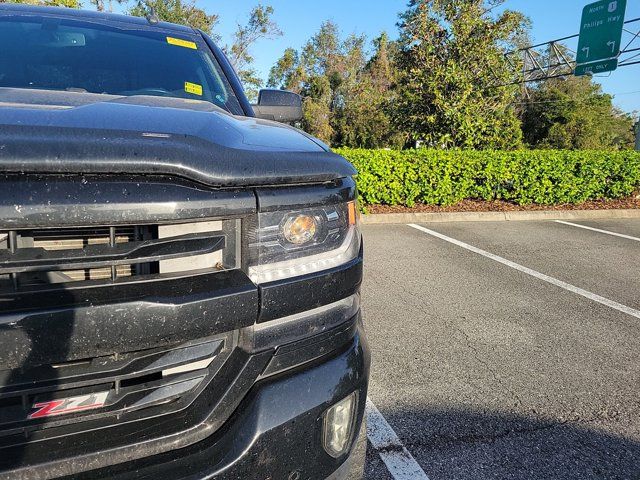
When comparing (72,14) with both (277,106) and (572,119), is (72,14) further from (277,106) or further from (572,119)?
(572,119)

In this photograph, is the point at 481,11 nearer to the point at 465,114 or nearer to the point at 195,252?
the point at 465,114

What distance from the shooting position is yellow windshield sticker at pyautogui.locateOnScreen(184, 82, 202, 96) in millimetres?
2490

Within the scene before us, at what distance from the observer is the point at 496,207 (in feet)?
34.6

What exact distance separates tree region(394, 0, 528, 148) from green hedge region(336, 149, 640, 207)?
54.4 inches

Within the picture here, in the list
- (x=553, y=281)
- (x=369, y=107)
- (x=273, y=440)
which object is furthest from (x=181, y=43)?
(x=369, y=107)

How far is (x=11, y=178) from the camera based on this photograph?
100 centimetres

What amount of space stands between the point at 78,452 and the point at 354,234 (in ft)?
3.18

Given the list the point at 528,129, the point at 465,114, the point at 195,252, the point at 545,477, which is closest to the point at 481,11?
the point at 465,114

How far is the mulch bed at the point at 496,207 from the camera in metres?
9.94

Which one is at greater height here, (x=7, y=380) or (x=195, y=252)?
(x=195, y=252)

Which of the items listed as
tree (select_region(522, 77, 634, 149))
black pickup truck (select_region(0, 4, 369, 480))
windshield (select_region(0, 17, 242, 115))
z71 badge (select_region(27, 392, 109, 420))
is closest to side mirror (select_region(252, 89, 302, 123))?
windshield (select_region(0, 17, 242, 115))

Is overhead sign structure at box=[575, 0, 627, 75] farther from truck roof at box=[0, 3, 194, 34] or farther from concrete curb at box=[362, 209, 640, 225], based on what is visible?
truck roof at box=[0, 3, 194, 34]

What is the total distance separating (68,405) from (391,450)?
1780mm

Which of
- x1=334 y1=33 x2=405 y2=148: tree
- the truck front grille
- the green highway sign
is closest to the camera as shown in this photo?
the truck front grille
